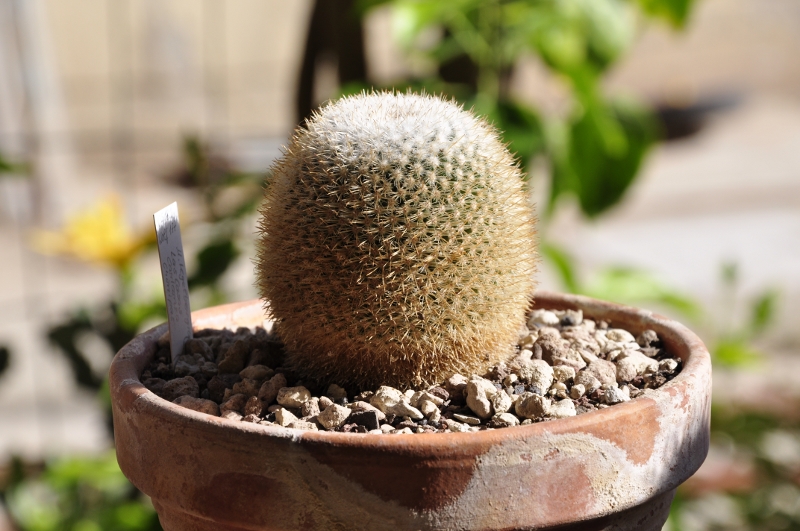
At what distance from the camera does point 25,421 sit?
3.77 m

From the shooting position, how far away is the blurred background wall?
4051mm

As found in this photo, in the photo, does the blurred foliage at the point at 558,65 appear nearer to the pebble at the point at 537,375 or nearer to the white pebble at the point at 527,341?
the white pebble at the point at 527,341

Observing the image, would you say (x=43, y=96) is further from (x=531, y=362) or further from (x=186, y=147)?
(x=531, y=362)

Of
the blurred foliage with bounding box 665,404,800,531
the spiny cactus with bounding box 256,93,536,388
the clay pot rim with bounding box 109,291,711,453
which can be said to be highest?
the spiny cactus with bounding box 256,93,536,388

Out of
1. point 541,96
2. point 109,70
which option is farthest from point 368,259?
point 541,96

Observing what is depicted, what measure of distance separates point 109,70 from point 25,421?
13.6 ft

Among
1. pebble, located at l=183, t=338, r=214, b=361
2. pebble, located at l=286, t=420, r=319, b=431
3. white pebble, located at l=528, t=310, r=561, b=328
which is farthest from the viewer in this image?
white pebble, located at l=528, t=310, r=561, b=328

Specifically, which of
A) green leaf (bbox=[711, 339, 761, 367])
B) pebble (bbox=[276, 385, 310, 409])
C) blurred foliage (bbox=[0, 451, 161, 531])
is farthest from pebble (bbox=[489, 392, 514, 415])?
green leaf (bbox=[711, 339, 761, 367])

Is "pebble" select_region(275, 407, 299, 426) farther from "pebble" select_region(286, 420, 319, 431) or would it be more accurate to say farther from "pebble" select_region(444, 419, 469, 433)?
"pebble" select_region(444, 419, 469, 433)

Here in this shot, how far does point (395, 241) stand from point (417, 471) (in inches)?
10.8

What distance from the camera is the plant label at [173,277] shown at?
1170 millimetres

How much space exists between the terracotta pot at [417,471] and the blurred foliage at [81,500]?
101 centimetres

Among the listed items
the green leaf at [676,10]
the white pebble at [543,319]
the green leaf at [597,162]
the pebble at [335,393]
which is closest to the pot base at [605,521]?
the pebble at [335,393]

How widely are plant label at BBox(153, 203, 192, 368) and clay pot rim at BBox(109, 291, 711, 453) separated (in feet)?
0.16
